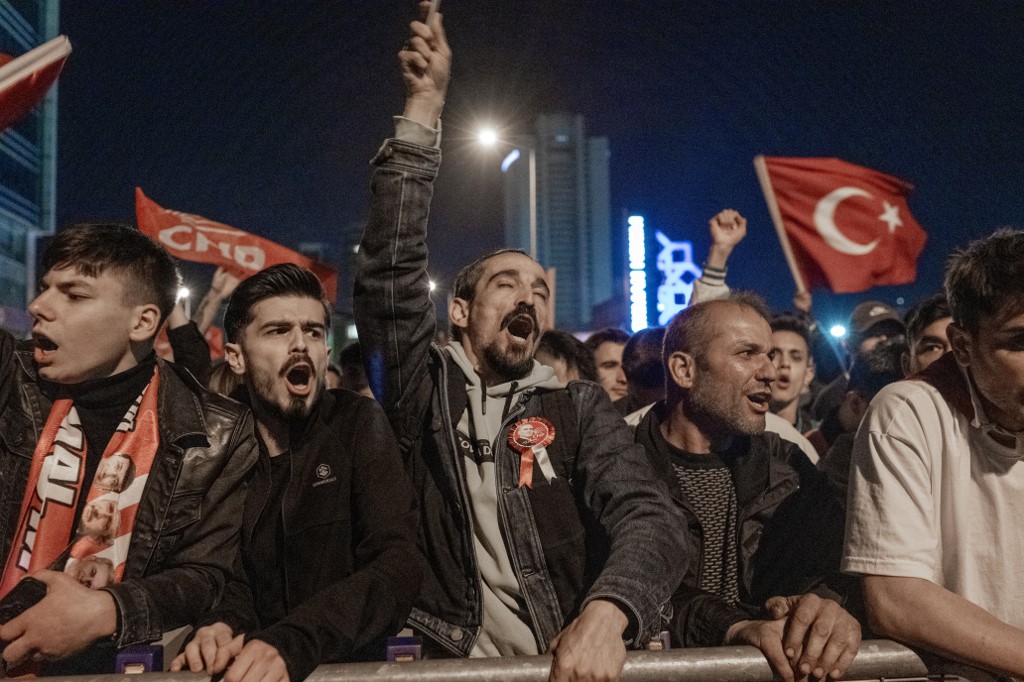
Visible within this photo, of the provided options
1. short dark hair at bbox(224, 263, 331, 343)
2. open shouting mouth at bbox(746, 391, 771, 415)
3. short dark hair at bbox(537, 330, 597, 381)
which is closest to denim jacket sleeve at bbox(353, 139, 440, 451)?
short dark hair at bbox(224, 263, 331, 343)

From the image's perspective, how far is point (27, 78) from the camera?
4.07 metres

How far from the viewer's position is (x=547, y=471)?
106 inches

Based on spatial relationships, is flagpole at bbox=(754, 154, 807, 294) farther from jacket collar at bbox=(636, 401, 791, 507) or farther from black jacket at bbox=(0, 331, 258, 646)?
black jacket at bbox=(0, 331, 258, 646)

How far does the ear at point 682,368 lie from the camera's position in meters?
3.55

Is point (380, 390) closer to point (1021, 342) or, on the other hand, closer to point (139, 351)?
point (139, 351)

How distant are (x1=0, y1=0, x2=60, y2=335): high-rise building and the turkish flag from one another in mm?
51753

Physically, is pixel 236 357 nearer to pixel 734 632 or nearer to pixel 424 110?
pixel 424 110

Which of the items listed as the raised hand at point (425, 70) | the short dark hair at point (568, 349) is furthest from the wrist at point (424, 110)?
the short dark hair at point (568, 349)

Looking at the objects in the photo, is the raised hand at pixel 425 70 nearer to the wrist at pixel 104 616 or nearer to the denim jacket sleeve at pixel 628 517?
the denim jacket sleeve at pixel 628 517

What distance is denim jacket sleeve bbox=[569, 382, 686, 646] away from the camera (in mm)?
2271

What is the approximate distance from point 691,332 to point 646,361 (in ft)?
5.12

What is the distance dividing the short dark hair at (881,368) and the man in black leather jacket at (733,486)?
5.65 ft

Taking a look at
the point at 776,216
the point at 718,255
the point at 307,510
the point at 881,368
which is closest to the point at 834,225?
the point at 776,216

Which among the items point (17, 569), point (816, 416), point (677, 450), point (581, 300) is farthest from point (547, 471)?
point (581, 300)
